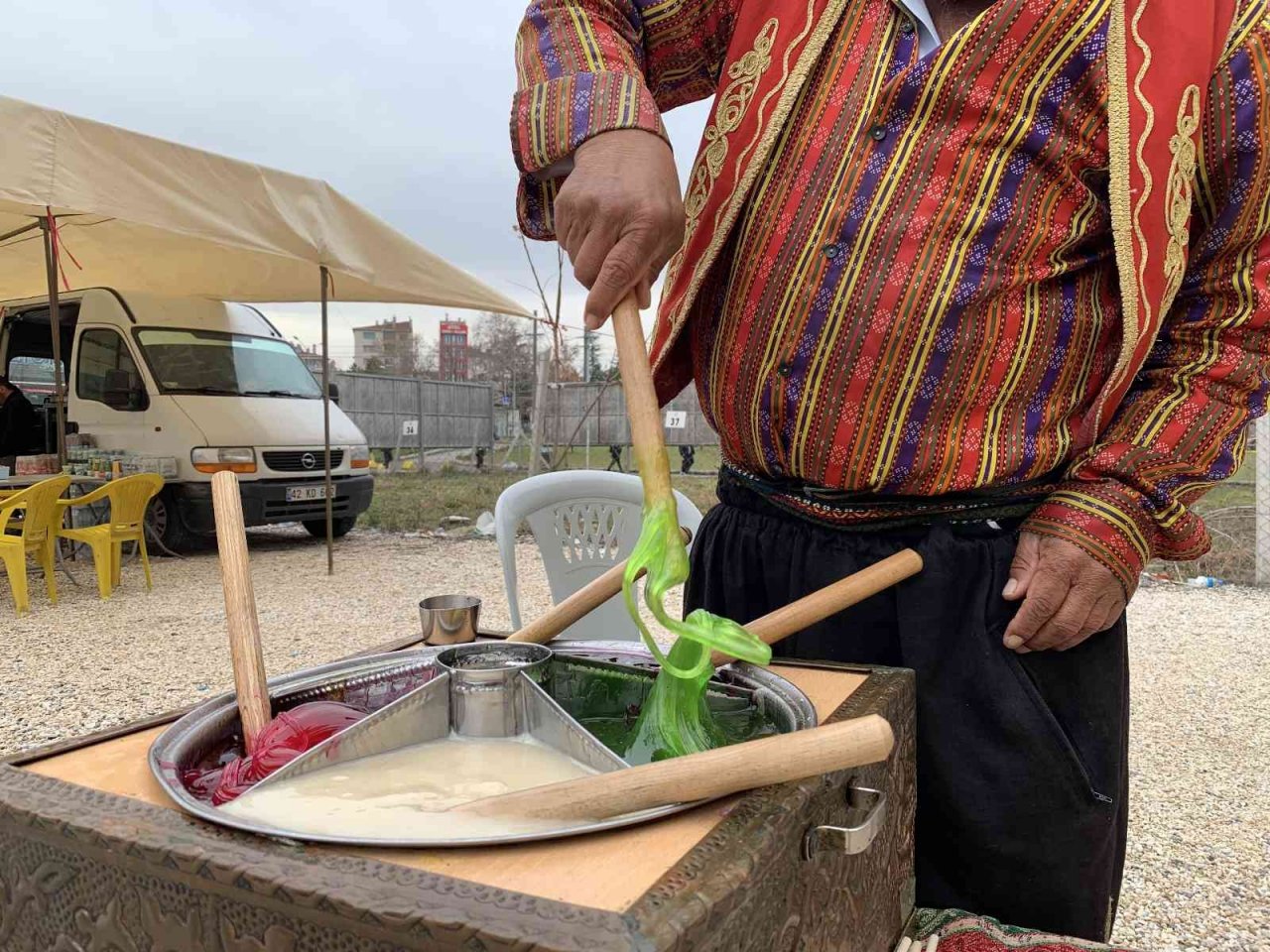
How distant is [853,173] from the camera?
112 cm

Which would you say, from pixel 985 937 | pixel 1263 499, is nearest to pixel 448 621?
pixel 985 937

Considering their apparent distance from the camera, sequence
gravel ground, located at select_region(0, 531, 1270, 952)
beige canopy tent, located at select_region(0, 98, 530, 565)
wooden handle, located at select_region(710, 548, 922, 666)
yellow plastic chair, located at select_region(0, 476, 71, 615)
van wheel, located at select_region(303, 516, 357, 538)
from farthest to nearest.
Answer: van wheel, located at select_region(303, 516, 357, 538)
yellow plastic chair, located at select_region(0, 476, 71, 615)
beige canopy tent, located at select_region(0, 98, 530, 565)
gravel ground, located at select_region(0, 531, 1270, 952)
wooden handle, located at select_region(710, 548, 922, 666)

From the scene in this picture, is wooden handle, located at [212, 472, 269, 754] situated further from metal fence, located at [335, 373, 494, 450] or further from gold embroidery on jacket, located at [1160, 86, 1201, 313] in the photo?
metal fence, located at [335, 373, 494, 450]

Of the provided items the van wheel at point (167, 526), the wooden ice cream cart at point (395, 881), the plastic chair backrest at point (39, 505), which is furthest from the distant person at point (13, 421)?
the wooden ice cream cart at point (395, 881)

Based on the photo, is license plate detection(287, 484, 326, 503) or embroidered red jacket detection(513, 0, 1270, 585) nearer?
embroidered red jacket detection(513, 0, 1270, 585)

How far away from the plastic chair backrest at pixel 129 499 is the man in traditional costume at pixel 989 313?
5.63 meters

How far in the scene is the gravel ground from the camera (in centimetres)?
260

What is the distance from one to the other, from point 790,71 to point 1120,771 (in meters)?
1.03

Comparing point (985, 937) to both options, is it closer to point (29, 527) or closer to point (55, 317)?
point (29, 527)

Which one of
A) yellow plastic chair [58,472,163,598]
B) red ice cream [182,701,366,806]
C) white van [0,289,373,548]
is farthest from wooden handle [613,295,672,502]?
white van [0,289,373,548]

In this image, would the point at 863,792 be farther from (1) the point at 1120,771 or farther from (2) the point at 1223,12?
(2) the point at 1223,12

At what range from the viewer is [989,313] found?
1099 mm

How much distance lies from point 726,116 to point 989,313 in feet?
1.43

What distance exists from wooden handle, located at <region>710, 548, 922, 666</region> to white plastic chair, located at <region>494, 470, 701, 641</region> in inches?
75.2
